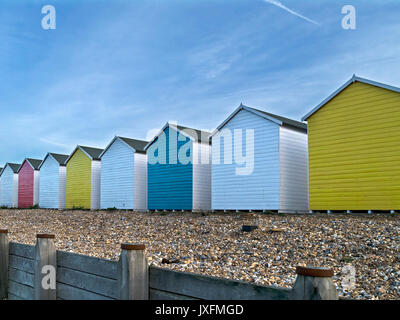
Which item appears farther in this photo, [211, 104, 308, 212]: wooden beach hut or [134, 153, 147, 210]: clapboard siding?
[134, 153, 147, 210]: clapboard siding

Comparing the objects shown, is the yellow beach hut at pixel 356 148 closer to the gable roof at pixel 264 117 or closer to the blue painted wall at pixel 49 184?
the gable roof at pixel 264 117

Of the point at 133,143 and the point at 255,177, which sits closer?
the point at 255,177

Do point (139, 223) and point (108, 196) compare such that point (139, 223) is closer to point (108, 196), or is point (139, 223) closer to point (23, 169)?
point (108, 196)

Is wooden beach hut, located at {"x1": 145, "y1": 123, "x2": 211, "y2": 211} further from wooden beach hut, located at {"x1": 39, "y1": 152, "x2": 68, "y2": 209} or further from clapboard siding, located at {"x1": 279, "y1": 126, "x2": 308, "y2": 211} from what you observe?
wooden beach hut, located at {"x1": 39, "y1": 152, "x2": 68, "y2": 209}

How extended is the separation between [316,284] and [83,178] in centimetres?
2992

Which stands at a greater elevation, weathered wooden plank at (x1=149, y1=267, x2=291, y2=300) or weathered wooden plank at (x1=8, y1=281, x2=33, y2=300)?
weathered wooden plank at (x1=149, y1=267, x2=291, y2=300)

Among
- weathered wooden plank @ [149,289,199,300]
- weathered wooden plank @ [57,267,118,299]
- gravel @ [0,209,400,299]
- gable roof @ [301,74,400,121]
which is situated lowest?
gravel @ [0,209,400,299]

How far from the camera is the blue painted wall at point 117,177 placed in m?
26.1

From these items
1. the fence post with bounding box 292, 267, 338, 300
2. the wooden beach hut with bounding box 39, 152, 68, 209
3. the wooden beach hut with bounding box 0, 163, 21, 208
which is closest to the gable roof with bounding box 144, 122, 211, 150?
the wooden beach hut with bounding box 39, 152, 68, 209

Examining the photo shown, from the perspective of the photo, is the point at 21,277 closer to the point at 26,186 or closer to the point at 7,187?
the point at 26,186

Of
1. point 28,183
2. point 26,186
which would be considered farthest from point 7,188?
point 28,183

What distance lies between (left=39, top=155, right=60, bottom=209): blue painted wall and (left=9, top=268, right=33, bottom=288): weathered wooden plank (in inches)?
1095

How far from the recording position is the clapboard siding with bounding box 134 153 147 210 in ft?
84.7

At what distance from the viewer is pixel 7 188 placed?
40.5 meters
